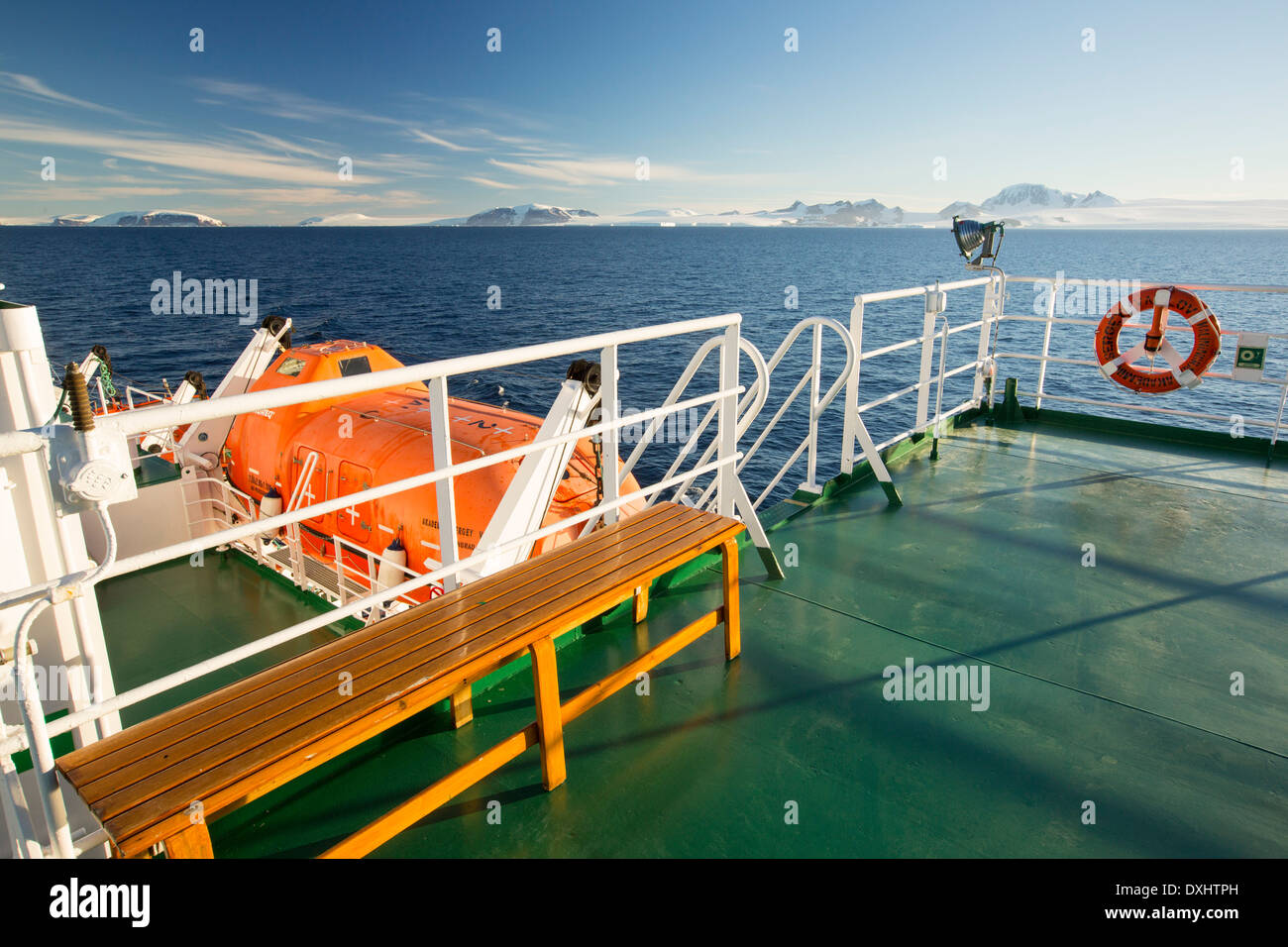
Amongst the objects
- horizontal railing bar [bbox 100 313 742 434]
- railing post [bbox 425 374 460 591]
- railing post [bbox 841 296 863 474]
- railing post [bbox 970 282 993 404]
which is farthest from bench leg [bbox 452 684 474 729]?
railing post [bbox 970 282 993 404]

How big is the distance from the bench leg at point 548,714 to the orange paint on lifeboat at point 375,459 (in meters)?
5.06

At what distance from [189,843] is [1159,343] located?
7547 millimetres

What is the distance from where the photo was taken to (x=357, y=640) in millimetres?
2414

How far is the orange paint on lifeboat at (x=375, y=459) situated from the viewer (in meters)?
8.52

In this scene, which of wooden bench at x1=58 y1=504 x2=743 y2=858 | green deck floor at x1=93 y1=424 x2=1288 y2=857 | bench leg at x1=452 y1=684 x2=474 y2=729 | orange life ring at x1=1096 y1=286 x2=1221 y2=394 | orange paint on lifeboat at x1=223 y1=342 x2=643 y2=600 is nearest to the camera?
wooden bench at x1=58 y1=504 x2=743 y2=858

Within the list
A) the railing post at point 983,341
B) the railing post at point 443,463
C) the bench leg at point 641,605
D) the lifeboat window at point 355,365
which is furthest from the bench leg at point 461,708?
the lifeboat window at point 355,365

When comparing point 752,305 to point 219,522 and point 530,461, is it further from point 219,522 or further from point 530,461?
point 530,461

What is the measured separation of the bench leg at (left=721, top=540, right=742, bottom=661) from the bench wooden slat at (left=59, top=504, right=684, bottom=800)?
41 centimetres

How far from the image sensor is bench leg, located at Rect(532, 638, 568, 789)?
8.12ft

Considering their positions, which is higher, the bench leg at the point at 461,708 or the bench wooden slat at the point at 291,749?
the bench wooden slat at the point at 291,749

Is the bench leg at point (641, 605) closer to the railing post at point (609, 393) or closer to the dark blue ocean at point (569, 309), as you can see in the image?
the railing post at point (609, 393)

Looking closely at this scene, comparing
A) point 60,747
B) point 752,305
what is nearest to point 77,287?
point 752,305

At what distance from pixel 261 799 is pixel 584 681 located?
1274mm

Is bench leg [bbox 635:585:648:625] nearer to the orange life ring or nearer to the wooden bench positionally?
the wooden bench
